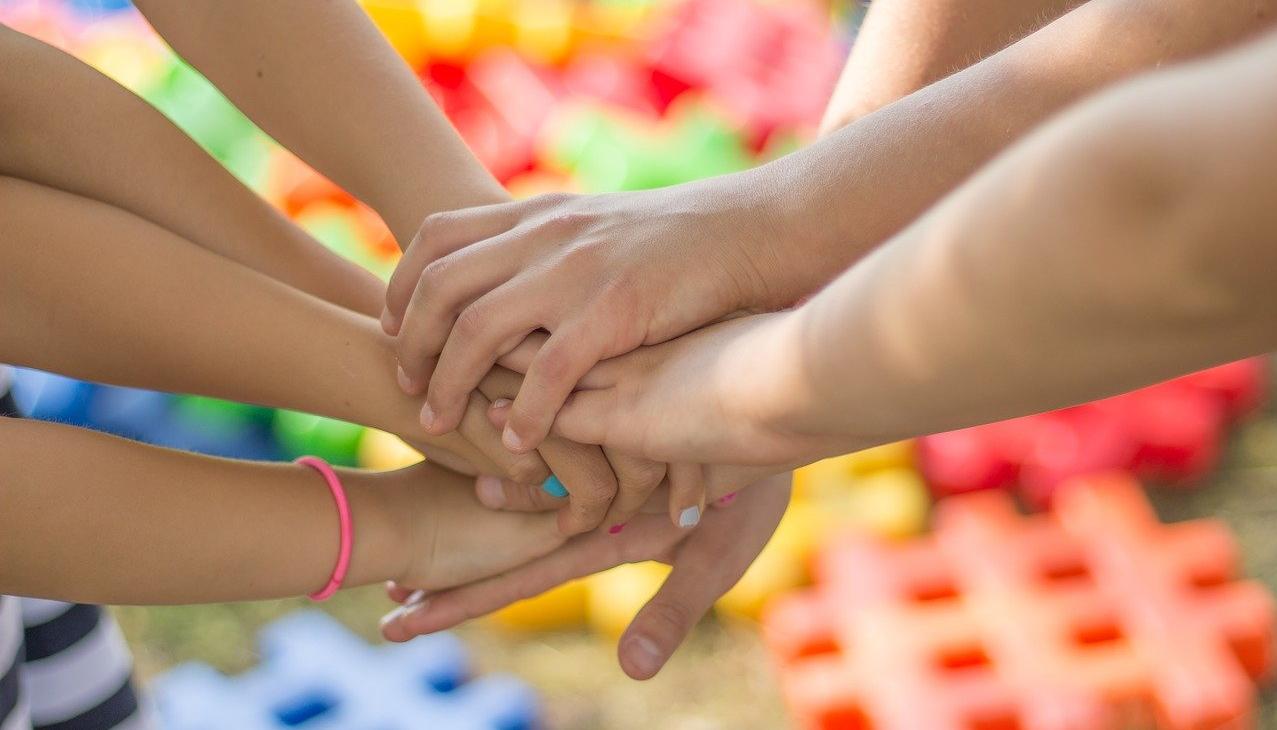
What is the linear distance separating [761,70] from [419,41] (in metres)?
0.59

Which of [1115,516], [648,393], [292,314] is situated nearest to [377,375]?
[292,314]

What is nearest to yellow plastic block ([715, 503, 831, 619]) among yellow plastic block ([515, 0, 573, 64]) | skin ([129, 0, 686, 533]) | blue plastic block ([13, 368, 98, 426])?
skin ([129, 0, 686, 533])

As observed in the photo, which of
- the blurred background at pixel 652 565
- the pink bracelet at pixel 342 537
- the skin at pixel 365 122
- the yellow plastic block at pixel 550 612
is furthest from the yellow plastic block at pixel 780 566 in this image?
the pink bracelet at pixel 342 537

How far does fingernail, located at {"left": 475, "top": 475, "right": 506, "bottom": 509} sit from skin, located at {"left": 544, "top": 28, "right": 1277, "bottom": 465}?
32 centimetres

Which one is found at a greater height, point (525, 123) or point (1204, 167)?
point (1204, 167)

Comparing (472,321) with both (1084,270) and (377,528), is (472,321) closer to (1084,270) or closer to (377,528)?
(377,528)

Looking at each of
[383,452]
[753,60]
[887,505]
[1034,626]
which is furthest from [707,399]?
[753,60]

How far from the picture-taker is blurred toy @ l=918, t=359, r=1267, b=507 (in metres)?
1.57

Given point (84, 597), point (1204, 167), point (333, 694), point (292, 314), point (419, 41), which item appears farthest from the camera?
point (419, 41)

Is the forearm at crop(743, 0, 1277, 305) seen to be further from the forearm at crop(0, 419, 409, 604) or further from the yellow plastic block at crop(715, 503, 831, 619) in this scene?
the yellow plastic block at crop(715, 503, 831, 619)

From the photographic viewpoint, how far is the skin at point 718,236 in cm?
81

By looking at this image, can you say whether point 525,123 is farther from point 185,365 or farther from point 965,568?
point 185,365

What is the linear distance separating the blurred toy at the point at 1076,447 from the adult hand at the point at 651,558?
2.08 ft

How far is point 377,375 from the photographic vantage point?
92 cm
